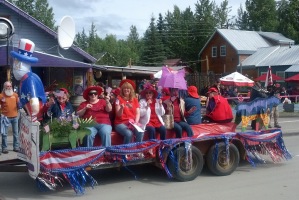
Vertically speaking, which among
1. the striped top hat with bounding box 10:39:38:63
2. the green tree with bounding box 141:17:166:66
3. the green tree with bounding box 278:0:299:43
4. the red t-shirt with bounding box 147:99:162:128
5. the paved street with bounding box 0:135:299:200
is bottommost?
the paved street with bounding box 0:135:299:200

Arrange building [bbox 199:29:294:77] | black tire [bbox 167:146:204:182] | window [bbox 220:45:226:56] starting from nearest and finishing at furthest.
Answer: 1. black tire [bbox 167:146:204:182]
2. building [bbox 199:29:294:77]
3. window [bbox 220:45:226:56]

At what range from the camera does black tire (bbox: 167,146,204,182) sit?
25.9 ft

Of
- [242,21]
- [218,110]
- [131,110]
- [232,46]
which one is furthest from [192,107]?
[242,21]

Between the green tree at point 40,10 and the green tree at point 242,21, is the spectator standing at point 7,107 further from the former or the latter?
the green tree at point 242,21

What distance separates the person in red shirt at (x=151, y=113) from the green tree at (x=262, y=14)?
227ft

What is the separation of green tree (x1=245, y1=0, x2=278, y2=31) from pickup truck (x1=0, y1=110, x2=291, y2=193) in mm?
68712

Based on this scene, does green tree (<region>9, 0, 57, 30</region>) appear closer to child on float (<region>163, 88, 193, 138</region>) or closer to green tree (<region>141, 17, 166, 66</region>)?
green tree (<region>141, 17, 166, 66</region>)

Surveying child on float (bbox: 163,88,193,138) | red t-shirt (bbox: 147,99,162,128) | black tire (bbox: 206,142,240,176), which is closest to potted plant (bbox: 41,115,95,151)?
red t-shirt (bbox: 147,99,162,128)

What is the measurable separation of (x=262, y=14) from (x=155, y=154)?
74719mm

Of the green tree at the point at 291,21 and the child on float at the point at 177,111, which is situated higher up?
the green tree at the point at 291,21

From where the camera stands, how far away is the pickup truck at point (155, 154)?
22.8 ft

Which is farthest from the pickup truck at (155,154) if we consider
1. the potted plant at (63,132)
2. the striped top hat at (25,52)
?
the striped top hat at (25,52)

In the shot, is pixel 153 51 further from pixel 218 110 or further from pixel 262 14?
pixel 218 110

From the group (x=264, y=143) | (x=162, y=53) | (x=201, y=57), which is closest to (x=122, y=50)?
(x=162, y=53)
